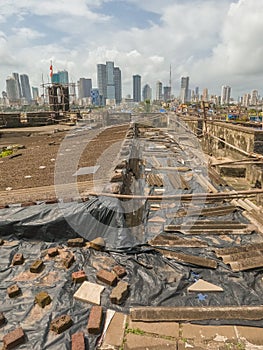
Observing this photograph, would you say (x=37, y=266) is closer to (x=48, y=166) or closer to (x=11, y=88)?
(x=48, y=166)

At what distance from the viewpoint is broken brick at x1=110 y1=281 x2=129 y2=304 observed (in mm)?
2906

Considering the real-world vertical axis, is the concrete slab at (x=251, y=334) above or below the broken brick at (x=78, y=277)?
below

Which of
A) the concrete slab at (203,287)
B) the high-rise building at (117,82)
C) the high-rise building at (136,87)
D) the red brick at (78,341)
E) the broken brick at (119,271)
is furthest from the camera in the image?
the high-rise building at (136,87)

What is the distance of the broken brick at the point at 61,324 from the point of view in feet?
8.19

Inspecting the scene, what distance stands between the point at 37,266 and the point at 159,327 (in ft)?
6.32

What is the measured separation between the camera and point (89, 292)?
303 cm

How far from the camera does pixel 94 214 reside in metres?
4.18

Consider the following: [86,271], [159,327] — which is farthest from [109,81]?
[159,327]

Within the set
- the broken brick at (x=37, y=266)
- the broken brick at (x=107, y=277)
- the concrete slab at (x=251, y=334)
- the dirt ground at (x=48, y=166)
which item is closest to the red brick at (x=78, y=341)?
the broken brick at (x=107, y=277)

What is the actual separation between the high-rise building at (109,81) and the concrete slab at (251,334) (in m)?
154

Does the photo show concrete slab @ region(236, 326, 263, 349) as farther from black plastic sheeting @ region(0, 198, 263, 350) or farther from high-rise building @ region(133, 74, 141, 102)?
high-rise building @ region(133, 74, 141, 102)

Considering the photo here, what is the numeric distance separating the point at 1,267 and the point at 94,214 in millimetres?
1631

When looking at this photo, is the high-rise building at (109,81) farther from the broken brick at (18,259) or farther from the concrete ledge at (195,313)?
the concrete ledge at (195,313)

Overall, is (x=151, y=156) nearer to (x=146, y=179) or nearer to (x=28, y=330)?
(x=146, y=179)
